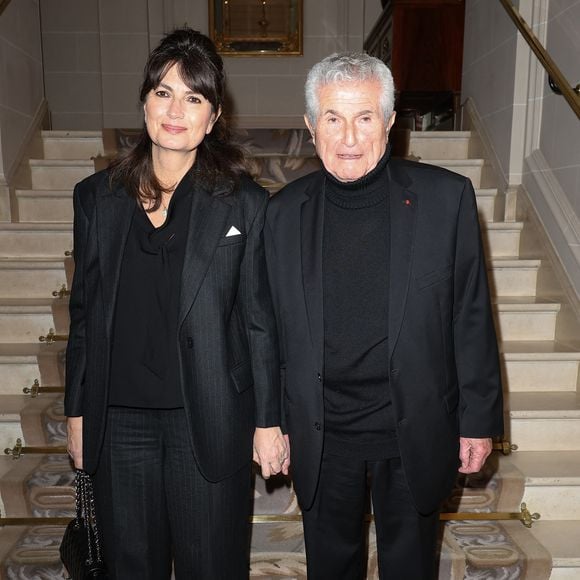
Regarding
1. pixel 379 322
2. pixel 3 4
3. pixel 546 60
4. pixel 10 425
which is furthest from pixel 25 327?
pixel 546 60

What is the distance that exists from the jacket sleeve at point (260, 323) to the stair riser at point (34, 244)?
8.34 ft

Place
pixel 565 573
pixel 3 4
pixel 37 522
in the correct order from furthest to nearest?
1. pixel 3 4
2. pixel 37 522
3. pixel 565 573

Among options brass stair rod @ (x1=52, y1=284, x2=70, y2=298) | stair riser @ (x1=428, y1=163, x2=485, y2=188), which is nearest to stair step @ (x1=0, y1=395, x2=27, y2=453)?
brass stair rod @ (x1=52, y1=284, x2=70, y2=298)

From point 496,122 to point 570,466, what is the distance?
2494 mm

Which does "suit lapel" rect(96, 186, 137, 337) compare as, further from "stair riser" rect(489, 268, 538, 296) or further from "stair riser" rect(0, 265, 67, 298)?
"stair riser" rect(489, 268, 538, 296)

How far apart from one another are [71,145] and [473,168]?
3.02m

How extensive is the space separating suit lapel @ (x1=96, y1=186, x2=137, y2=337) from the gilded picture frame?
5.83 meters

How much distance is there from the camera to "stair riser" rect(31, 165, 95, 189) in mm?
4254

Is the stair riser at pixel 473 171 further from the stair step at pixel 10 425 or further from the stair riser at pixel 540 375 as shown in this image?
the stair step at pixel 10 425

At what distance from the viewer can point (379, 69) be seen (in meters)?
1.40

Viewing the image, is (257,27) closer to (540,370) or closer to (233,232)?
(540,370)

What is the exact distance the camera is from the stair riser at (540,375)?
10.1ft

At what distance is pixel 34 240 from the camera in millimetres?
3707

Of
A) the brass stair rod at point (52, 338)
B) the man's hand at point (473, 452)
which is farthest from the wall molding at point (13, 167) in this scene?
the man's hand at point (473, 452)
